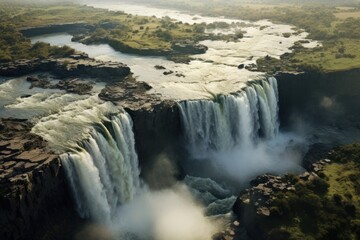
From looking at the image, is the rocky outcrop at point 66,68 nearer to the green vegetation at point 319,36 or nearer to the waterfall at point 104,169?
the waterfall at point 104,169

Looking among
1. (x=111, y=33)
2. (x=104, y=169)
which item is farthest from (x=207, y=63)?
(x=104, y=169)

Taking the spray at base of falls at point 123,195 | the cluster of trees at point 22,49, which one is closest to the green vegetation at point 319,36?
the spray at base of falls at point 123,195

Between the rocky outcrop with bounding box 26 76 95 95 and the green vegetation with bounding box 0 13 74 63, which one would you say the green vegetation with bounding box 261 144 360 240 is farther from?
the green vegetation with bounding box 0 13 74 63

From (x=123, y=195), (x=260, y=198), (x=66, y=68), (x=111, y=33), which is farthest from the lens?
(x=111, y=33)

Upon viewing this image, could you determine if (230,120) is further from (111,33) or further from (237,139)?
(111,33)

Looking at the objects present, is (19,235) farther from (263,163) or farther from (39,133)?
(263,163)

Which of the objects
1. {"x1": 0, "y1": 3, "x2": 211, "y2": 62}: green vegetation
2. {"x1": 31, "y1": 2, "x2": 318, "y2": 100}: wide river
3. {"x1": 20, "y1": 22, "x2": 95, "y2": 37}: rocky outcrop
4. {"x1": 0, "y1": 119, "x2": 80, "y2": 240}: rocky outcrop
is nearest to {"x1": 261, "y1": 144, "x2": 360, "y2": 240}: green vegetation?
{"x1": 31, "y1": 2, "x2": 318, "y2": 100}: wide river
